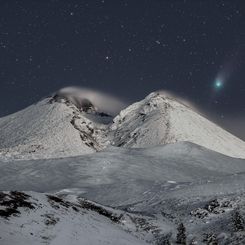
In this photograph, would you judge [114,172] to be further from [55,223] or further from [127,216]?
[55,223]

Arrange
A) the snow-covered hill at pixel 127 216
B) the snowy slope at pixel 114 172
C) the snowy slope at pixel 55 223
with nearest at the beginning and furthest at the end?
the snowy slope at pixel 55 223
the snow-covered hill at pixel 127 216
the snowy slope at pixel 114 172

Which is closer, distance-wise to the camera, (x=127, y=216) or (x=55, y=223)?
(x=55, y=223)

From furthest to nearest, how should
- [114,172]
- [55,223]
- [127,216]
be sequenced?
[114,172] < [127,216] < [55,223]

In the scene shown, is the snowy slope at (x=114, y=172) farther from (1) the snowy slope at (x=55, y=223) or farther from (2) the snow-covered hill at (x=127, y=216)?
(1) the snowy slope at (x=55, y=223)

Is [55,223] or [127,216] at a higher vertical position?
[127,216]

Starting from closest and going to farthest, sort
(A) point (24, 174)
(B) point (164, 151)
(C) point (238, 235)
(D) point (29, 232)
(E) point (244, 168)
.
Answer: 1. (D) point (29, 232)
2. (C) point (238, 235)
3. (A) point (24, 174)
4. (E) point (244, 168)
5. (B) point (164, 151)

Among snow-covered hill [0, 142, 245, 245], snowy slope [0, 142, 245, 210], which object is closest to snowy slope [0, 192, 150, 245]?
snow-covered hill [0, 142, 245, 245]

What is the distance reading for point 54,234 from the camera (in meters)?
35.2

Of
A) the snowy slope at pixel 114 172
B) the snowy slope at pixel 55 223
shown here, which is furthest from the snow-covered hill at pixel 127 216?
the snowy slope at pixel 114 172

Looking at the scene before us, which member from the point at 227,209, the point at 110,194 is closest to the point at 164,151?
the point at 110,194

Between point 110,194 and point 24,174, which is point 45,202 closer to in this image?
point 110,194

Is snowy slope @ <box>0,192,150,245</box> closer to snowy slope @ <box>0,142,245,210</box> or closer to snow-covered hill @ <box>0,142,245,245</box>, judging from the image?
snow-covered hill @ <box>0,142,245,245</box>

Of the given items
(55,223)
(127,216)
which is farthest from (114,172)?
(55,223)

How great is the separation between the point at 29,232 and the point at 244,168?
142 meters
